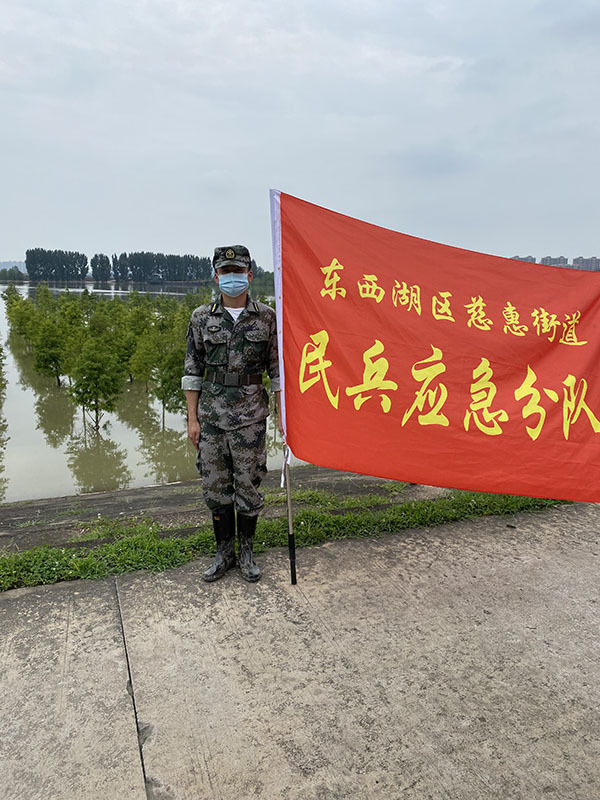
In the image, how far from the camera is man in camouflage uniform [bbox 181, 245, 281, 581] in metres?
3.07

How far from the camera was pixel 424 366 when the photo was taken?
2.90 metres

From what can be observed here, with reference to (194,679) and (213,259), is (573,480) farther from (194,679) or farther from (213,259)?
(213,259)

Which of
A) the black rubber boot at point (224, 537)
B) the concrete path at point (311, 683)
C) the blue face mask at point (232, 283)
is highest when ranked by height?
the blue face mask at point (232, 283)

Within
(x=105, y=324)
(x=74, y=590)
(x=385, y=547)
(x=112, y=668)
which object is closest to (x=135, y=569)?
(x=74, y=590)

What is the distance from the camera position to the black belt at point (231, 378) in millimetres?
3084

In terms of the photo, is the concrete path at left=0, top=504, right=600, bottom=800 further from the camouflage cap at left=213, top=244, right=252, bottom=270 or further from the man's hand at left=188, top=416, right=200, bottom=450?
the camouflage cap at left=213, top=244, right=252, bottom=270

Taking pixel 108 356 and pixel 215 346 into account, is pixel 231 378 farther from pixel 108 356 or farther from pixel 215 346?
pixel 108 356

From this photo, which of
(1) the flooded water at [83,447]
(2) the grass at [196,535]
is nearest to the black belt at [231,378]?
(2) the grass at [196,535]

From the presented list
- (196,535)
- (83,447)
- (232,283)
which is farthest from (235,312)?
(83,447)

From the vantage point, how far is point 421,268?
2930 mm

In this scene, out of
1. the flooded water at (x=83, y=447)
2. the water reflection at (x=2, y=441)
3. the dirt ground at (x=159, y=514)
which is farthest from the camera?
the flooded water at (x=83, y=447)

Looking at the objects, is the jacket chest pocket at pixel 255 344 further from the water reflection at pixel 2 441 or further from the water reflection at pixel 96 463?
the water reflection at pixel 96 463

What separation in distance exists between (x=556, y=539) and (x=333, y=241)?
8.14 feet

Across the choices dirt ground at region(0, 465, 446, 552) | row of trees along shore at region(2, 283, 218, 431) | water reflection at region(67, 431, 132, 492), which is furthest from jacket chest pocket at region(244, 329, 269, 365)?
row of trees along shore at region(2, 283, 218, 431)
